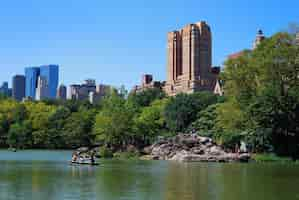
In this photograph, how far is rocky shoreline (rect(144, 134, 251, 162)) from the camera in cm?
5578

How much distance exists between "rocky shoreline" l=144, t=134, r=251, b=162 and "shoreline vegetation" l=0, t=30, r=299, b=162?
5.97ft

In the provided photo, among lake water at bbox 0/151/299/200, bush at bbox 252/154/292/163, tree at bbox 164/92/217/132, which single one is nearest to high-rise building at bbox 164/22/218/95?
tree at bbox 164/92/217/132

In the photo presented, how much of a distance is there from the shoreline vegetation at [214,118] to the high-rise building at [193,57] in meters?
57.6

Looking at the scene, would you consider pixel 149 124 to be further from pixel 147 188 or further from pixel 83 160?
pixel 147 188

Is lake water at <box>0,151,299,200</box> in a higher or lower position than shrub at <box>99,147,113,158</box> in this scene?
lower

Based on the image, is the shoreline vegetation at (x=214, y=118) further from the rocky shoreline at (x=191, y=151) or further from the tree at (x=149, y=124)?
the rocky shoreline at (x=191, y=151)

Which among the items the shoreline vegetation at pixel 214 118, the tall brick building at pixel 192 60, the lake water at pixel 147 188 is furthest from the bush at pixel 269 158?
the tall brick building at pixel 192 60

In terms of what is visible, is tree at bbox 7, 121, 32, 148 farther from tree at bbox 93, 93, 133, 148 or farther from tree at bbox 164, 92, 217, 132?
tree at bbox 164, 92, 217, 132

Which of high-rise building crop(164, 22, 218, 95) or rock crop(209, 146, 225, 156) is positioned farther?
high-rise building crop(164, 22, 218, 95)

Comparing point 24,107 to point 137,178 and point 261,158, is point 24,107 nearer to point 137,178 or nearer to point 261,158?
point 261,158

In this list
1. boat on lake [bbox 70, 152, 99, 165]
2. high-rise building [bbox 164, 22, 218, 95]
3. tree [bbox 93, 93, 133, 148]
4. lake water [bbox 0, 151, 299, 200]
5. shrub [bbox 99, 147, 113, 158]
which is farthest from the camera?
high-rise building [bbox 164, 22, 218, 95]

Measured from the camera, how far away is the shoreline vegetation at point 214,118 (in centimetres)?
5338

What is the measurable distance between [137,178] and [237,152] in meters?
28.3

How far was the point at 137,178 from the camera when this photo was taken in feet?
107
